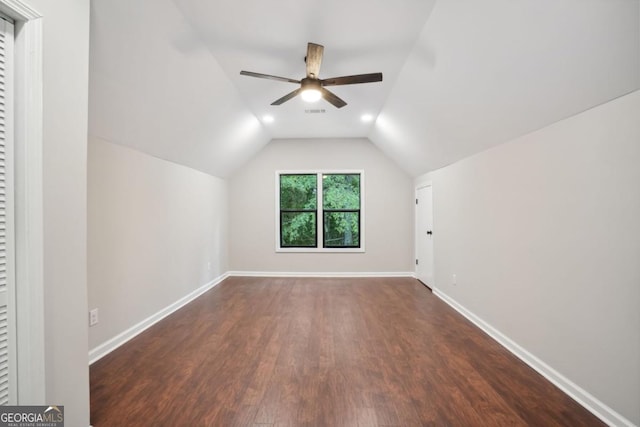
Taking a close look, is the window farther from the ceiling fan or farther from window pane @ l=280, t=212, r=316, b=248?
the ceiling fan

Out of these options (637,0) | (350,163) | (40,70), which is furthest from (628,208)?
(350,163)

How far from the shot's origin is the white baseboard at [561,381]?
1649 mm

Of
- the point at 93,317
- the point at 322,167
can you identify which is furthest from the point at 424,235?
the point at 93,317

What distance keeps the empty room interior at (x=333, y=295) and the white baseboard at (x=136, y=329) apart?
21mm

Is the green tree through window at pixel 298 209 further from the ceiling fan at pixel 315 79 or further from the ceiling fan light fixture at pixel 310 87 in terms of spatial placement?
the ceiling fan light fixture at pixel 310 87

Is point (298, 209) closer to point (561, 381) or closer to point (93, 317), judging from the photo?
point (93, 317)

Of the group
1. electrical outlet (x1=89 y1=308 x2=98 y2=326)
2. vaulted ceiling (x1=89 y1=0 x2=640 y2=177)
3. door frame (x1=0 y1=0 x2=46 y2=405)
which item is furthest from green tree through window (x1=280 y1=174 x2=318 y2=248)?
door frame (x1=0 y1=0 x2=46 y2=405)

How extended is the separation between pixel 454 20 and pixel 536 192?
1448 mm

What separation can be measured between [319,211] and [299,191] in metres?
0.58

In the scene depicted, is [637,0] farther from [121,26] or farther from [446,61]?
[121,26]

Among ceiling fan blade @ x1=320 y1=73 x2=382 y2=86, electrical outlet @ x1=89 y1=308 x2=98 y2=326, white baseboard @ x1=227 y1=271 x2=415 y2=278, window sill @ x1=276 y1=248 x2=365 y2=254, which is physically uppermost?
ceiling fan blade @ x1=320 y1=73 x2=382 y2=86

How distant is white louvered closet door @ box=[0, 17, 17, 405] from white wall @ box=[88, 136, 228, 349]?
1228 mm

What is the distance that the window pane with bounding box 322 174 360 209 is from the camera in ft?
18.8

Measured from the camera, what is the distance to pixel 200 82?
2.86 meters
